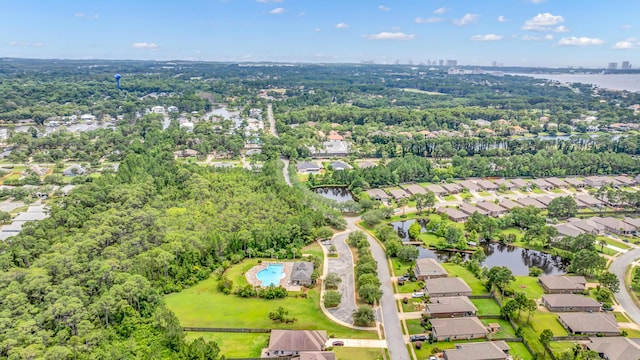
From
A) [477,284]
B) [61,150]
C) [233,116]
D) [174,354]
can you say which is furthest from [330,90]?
[174,354]

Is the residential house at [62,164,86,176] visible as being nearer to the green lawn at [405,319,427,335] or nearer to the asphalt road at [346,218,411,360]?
the asphalt road at [346,218,411,360]

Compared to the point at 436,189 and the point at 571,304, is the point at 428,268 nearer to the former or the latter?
the point at 571,304

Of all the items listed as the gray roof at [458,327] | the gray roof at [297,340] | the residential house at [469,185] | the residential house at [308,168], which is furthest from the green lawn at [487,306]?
the residential house at [308,168]

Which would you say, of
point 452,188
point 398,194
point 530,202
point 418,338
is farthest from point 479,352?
point 452,188

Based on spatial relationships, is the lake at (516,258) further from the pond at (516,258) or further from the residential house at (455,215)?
the residential house at (455,215)

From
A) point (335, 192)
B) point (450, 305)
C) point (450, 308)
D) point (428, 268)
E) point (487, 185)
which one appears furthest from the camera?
point (335, 192)
